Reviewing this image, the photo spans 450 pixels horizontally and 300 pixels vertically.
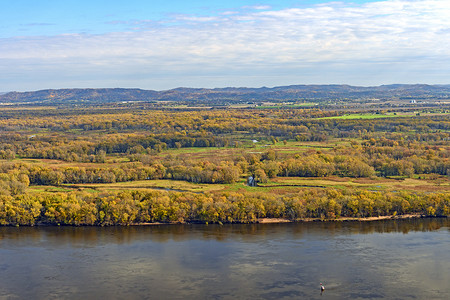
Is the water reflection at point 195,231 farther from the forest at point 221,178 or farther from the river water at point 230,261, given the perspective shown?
the forest at point 221,178

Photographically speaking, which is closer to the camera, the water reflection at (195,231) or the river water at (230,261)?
the river water at (230,261)

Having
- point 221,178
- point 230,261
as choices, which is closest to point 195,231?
point 230,261

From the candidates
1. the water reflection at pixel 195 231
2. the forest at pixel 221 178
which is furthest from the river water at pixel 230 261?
the forest at pixel 221 178

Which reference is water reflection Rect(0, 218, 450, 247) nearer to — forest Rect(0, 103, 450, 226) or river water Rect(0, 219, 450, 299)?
river water Rect(0, 219, 450, 299)

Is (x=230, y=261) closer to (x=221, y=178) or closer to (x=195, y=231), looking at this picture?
(x=195, y=231)

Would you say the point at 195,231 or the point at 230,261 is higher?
the point at 195,231

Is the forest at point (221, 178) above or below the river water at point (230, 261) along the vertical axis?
above
